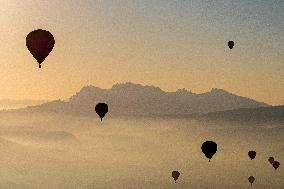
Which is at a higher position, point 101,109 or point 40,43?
point 101,109

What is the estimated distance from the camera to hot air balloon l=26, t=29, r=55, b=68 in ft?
214

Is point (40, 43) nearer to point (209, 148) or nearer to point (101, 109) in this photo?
point (101, 109)

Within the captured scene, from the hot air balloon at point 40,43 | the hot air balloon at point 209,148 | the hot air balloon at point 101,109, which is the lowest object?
the hot air balloon at point 40,43

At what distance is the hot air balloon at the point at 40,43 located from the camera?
214 feet

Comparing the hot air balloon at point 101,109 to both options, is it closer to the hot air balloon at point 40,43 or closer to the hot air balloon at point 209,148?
the hot air balloon at point 209,148

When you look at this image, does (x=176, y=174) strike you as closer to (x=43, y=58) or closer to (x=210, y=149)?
(x=210, y=149)

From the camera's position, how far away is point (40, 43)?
66312 mm

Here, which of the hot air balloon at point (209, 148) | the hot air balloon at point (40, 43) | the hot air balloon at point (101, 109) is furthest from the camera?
the hot air balloon at point (209, 148)

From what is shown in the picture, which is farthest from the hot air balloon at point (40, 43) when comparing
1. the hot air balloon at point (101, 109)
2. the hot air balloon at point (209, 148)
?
the hot air balloon at point (209, 148)

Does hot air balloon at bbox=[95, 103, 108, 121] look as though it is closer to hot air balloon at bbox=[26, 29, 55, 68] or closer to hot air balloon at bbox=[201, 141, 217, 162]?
hot air balloon at bbox=[201, 141, 217, 162]

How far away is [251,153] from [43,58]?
60.7 metres

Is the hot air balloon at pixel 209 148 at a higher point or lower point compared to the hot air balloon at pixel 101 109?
lower

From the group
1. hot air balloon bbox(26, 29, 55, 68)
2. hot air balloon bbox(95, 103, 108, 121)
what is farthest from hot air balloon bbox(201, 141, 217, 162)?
hot air balloon bbox(26, 29, 55, 68)

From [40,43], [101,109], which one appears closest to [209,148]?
[101,109]
